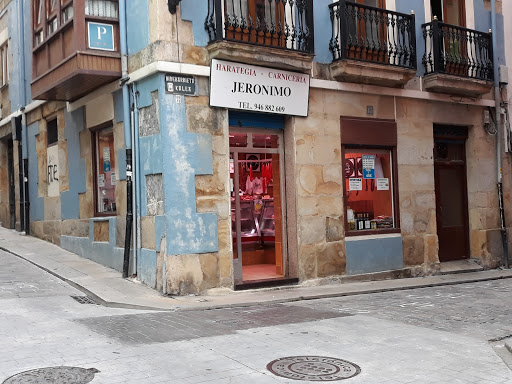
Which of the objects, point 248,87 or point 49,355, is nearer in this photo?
point 49,355

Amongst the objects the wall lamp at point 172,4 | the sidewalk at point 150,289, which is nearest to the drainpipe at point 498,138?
the sidewalk at point 150,289

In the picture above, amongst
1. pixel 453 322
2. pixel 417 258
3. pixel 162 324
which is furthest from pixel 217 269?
pixel 417 258

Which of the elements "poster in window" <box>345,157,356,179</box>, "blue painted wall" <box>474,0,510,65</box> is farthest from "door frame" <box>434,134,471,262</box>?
"poster in window" <box>345,157,356,179</box>

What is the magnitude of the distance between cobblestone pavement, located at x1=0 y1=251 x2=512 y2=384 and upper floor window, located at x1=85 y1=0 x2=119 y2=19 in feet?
15.0

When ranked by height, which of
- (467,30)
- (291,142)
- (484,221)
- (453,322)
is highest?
(467,30)

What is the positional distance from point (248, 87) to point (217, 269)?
313 cm

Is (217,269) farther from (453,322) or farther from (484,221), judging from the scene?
(484,221)

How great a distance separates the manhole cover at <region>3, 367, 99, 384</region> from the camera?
4.91 meters

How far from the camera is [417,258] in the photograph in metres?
12.7

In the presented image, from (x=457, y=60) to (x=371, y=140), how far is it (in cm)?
294

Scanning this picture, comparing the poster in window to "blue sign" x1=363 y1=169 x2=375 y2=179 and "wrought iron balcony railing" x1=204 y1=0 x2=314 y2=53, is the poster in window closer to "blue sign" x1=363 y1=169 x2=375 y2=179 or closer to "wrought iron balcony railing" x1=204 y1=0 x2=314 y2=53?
"blue sign" x1=363 y1=169 x2=375 y2=179

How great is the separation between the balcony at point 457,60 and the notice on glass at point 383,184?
224 cm

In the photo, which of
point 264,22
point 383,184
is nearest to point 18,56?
point 264,22

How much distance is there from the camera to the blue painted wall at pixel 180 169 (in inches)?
381
